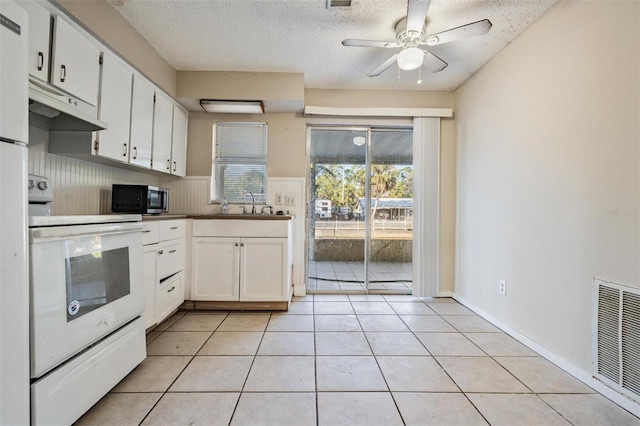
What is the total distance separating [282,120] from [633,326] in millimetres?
3188

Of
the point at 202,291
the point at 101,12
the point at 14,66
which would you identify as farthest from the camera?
the point at 202,291

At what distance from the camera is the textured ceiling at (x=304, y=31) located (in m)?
1.93

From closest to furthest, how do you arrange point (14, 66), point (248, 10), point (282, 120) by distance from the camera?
1. point (14, 66)
2. point (248, 10)
3. point (282, 120)

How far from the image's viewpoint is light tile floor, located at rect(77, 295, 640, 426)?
1.31 meters

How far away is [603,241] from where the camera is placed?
1527mm

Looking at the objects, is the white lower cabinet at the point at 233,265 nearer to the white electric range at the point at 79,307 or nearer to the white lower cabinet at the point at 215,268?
the white lower cabinet at the point at 215,268

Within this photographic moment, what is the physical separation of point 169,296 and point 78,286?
120cm

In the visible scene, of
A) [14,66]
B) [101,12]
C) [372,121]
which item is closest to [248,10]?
[101,12]

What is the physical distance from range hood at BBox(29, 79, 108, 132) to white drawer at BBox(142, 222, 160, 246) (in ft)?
2.32

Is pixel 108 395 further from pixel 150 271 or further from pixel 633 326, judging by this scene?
pixel 633 326

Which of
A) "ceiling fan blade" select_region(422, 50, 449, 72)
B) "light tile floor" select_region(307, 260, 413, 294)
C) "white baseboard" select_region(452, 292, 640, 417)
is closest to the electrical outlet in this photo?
"white baseboard" select_region(452, 292, 640, 417)

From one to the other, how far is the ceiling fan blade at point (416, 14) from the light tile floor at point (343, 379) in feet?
7.23

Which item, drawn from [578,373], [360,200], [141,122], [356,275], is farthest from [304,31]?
[578,373]

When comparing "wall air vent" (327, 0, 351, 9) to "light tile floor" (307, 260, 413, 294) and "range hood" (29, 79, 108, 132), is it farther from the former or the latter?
"light tile floor" (307, 260, 413, 294)
